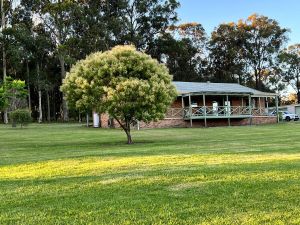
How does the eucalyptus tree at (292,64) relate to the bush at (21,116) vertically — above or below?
above

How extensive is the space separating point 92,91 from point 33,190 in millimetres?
10864

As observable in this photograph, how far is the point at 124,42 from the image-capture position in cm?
5466

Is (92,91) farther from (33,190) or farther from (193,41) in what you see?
(193,41)

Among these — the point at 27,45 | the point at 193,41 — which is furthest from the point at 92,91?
the point at 193,41

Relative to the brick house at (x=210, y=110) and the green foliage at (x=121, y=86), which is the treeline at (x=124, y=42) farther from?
the green foliage at (x=121, y=86)

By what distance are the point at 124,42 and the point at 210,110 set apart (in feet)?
64.2

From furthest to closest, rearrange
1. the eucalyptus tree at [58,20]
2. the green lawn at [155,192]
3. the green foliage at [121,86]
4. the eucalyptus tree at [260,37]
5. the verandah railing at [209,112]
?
1. the eucalyptus tree at [260,37]
2. the eucalyptus tree at [58,20]
3. the verandah railing at [209,112]
4. the green foliage at [121,86]
5. the green lawn at [155,192]

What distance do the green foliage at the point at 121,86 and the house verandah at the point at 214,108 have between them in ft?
59.1

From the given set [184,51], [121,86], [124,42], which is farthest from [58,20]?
[121,86]

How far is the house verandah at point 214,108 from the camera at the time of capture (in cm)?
3806

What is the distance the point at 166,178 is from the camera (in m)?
7.98

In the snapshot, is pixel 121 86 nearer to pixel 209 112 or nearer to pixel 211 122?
pixel 209 112

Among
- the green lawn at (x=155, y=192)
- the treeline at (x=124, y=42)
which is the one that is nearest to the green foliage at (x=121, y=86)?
the green lawn at (x=155, y=192)

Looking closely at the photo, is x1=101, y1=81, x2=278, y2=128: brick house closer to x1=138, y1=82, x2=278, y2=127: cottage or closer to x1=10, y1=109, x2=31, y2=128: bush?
x1=138, y1=82, x2=278, y2=127: cottage
